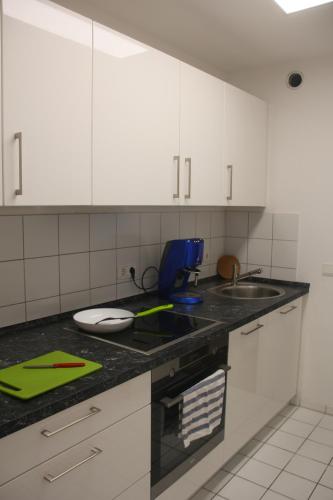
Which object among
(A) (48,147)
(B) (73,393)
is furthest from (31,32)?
(B) (73,393)

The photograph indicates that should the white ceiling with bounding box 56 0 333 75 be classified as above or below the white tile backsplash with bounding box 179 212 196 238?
above

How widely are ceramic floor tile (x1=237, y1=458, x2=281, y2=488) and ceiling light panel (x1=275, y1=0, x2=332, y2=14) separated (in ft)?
7.18

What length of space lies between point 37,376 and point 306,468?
5.35 feet

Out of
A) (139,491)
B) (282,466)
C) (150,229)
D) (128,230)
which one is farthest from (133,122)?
(282,466)

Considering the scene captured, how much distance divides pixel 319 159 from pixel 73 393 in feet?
6.91

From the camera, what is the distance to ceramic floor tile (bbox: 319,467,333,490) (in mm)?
2061

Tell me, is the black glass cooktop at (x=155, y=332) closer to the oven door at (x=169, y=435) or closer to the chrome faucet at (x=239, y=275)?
the oven door at (x=169, y=435)

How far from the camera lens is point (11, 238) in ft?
5.51

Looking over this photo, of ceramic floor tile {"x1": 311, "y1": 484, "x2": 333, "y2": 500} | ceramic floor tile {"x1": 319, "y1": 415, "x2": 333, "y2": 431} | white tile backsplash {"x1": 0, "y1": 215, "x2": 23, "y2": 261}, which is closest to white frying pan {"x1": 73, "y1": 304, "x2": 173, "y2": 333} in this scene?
white tile backsplash {"x1": 0, "y1": 215, "x2": 23, "y2": 261}

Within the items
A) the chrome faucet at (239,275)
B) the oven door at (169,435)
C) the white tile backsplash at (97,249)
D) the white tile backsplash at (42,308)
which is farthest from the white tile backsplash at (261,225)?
the white tile backsplash at (42,308)

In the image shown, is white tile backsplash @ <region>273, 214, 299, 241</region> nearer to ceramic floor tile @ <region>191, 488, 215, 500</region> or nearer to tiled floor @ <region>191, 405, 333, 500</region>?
tiled floor @ <region>191, 405, 333, 500</region>

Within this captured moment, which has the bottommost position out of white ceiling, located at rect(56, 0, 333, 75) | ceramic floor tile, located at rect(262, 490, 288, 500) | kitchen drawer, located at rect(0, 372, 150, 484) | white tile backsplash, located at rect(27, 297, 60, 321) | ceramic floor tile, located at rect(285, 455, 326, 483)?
ceramic floor tile, located at rect(262, 490, 288, 500)

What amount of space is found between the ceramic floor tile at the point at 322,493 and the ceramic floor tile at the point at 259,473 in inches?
7.8

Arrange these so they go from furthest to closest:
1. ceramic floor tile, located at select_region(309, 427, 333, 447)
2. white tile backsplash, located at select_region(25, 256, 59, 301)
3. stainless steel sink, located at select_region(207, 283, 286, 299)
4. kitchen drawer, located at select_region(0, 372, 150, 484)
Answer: stainless steel sink, located at select_region(207, 283, 286, 299), ceramic floor tile, located at select_region(309, 427, 333, 447), white tile backsplash, located at select_region(25, 256, 59, 301), kitchen drawer, located at select_region(0, 372, 150, 484)
